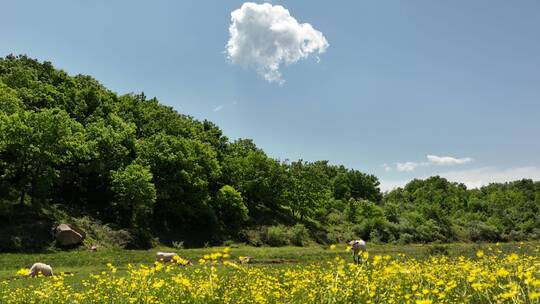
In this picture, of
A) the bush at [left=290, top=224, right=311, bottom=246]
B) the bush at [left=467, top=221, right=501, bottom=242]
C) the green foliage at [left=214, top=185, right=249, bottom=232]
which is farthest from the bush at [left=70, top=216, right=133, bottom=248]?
the bush at [left=467, top=221, right=501, bottom=242]

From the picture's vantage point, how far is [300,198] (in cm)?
8269

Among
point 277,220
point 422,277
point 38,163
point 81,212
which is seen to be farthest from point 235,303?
point 277,220

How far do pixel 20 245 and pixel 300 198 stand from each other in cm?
5271

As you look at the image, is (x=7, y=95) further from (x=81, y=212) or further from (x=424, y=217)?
(x=424, y=217)

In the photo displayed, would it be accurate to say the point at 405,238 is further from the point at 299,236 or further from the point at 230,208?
the point at 230,208

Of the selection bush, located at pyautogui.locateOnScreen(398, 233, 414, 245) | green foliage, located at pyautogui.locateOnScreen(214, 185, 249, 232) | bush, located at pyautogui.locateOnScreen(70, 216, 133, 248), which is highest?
green foliage, located at pyautogui.locateOnScreen(214, 185, 249, 232)

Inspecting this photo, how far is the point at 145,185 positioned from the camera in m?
52.0

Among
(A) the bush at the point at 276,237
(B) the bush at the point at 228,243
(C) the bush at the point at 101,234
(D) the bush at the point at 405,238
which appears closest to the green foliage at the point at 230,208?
(A) the bush at the point at 276,237

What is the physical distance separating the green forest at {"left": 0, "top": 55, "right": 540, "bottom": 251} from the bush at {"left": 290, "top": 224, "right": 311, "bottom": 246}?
225 mm

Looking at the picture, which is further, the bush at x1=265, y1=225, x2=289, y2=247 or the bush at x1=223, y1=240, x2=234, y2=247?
the bush at x1=265, y1=225, x2=289, y2=247

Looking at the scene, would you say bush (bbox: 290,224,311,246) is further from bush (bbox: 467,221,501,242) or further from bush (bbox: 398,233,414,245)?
bush (bbox: 467,221,501,242)

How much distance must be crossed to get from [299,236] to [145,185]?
Result: 2749 centimetres

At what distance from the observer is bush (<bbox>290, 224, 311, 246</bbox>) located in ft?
217

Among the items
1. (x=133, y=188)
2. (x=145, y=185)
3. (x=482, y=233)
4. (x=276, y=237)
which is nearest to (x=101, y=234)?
(x=133, y=188)
